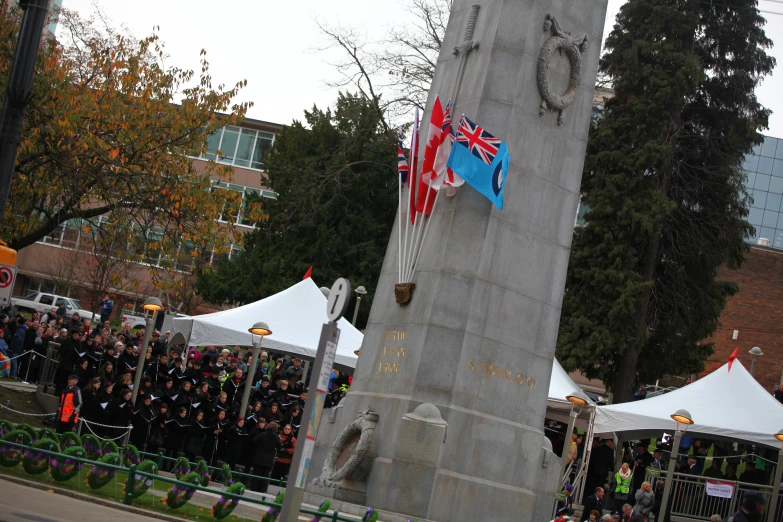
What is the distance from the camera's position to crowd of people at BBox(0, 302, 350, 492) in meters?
20.5

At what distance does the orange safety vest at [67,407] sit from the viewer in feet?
65.1

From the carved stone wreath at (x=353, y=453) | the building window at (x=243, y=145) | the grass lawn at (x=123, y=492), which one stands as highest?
the building window at (x=243, y=145)

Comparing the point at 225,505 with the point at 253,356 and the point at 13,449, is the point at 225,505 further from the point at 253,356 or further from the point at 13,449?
the point at 253,356

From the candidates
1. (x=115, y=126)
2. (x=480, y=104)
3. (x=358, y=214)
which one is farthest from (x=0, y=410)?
(x=358, y=214)

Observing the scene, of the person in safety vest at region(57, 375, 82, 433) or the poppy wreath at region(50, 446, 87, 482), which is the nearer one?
the poppy wreath at region(50, 446, 87, 482)

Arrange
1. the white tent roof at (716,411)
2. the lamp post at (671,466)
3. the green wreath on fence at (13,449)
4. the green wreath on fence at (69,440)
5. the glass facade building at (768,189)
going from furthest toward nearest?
the glass facade building at (768,189)
the white tent roof at (716,411)
the lamp post at (671,466)
the green wreath on fence at (69,440)
the green wreath on fence at (13,449)

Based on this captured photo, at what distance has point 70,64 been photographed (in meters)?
20.8

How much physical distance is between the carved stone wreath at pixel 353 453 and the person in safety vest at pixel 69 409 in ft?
21.0

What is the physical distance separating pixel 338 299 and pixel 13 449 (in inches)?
293

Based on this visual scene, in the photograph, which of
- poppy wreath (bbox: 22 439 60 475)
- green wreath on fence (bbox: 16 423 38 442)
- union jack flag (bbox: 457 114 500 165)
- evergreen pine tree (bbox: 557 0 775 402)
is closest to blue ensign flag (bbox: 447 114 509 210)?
union jack flag (bbox: 457 114 500 165)

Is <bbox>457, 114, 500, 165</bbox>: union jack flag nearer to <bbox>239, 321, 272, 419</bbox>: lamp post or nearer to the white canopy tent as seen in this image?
<bbox>239, 321, 272, 419</bbox>: lamp post

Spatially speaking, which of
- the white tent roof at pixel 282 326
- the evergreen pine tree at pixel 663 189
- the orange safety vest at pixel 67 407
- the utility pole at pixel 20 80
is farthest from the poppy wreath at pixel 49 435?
the evergreen pine tree at pixel 663 189

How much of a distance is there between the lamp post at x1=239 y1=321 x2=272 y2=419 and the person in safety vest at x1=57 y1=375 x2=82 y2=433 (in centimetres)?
338

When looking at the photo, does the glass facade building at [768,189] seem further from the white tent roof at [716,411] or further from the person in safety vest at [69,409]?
the person in safety vest at [69,409]
